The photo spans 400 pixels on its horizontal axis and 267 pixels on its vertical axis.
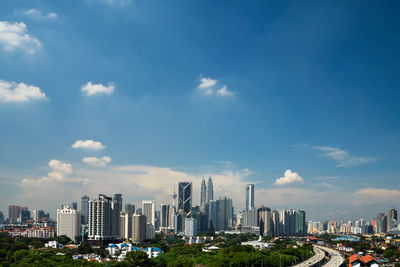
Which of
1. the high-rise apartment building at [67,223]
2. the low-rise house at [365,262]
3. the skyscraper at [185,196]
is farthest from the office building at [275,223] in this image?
the low-rise house at [365,262]

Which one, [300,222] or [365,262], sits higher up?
[365,262]

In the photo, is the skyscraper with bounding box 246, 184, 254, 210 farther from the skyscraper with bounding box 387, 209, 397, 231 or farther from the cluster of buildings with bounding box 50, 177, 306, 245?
the skyscraper with bounding box 387, 209, 397, 231

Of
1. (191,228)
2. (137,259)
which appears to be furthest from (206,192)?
(137,259)

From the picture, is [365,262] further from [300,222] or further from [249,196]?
[249,196]

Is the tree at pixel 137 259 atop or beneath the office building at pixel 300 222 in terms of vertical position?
atop

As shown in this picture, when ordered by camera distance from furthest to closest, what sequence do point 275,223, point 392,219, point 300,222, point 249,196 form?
point 249,196, point 300,222, point 392,219, point 275,223

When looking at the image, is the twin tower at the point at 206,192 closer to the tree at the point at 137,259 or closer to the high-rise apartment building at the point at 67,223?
the high-rise apartment building at the point at 67,223

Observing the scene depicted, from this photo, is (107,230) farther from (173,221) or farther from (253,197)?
(253,197)
